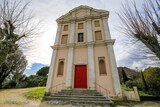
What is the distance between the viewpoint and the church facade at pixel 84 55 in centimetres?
1251

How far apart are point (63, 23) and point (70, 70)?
274 inches

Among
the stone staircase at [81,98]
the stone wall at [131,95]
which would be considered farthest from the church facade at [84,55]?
the stone staircase at [81,98]

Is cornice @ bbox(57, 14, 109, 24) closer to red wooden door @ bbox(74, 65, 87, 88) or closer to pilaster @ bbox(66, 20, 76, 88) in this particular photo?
pilaster @ bbox(66, 20, 76, 88)

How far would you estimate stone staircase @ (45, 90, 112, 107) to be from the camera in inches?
375

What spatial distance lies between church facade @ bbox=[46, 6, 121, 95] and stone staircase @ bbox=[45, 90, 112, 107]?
1.21 metres

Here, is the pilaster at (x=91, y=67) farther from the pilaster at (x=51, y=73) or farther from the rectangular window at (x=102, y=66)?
the pilaster at (x=51, y=73)

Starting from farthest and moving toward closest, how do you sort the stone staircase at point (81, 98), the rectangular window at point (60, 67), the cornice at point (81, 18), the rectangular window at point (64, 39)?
the cornice at point (81, 18), the rectangular window at point (64, 39), the rectangular window at point (60, 67), the stone staircase at point (81, 98)

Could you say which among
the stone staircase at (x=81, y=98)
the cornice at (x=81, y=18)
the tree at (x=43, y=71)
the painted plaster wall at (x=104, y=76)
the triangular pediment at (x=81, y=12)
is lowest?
the stone staircase at (x=81, y=98)

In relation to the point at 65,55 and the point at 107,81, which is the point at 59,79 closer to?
the point at 65,55

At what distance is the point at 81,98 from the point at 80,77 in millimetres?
3346

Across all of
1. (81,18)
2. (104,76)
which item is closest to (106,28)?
(81,18)

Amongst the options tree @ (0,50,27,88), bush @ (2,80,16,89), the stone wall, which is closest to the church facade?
the stone wall

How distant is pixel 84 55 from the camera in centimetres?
1405

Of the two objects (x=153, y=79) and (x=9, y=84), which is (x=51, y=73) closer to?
(x=153, y=79)
